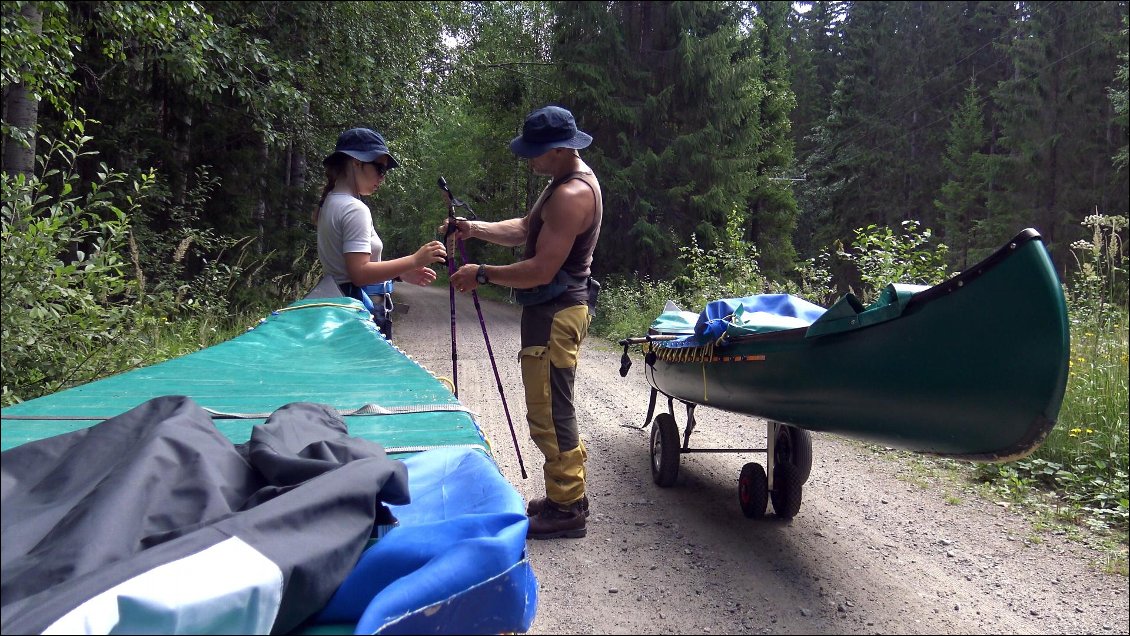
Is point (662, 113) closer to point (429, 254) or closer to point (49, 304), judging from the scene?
point (429, 254)

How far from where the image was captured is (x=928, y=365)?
2.71 metres

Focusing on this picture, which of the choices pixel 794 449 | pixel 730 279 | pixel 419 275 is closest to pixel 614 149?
pixel 730 279

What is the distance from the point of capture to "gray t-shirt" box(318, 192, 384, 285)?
3643mm

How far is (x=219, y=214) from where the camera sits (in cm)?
1141

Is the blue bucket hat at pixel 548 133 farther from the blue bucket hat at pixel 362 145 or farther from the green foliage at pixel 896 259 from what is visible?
the green foliage at pixel 896 259

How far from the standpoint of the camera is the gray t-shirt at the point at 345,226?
364 cm

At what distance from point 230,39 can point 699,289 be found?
8.39m

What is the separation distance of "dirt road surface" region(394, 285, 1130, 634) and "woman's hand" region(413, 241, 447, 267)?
154cm

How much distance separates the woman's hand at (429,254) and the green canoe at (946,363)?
1.71 meters

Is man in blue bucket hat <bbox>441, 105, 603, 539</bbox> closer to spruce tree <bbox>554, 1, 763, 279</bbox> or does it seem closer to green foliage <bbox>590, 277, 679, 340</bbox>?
green foliage <bbox>590, 277, 679, 340</bbox>

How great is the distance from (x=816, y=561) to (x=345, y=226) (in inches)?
111

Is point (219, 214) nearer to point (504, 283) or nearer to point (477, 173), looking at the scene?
point (504, 283)

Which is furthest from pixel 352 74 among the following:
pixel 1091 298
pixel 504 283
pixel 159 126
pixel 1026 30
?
pixel 1026 30

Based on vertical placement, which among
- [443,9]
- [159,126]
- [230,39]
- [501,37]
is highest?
[501,37]
